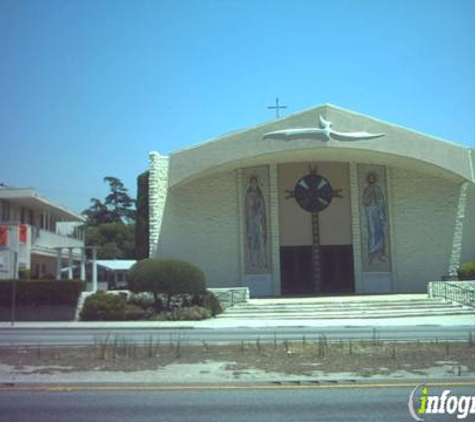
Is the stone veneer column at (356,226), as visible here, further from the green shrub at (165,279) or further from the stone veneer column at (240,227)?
the green shrub at (165,279)

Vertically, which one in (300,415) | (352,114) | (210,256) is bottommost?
(300,415)

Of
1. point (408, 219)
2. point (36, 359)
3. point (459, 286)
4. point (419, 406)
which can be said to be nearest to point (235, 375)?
point (419, 406)

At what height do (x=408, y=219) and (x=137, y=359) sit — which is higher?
(x=408, y=219)

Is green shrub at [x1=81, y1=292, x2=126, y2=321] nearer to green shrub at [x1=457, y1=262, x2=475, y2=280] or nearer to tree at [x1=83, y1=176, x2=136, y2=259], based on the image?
green shrub at [x1=457, y1=262, x2=475, y2=280]

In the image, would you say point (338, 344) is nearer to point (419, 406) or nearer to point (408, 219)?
point (419, 406)

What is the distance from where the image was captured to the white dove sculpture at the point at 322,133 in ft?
117

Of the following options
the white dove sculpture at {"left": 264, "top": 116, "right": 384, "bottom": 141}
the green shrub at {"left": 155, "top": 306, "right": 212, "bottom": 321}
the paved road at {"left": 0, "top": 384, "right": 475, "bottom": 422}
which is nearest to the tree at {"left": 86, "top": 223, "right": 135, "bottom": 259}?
the white dove sculpture at {"left": 264, "top": 116, "right": 384, "bottom": 141}

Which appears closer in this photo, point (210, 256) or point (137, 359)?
point (137, 359)

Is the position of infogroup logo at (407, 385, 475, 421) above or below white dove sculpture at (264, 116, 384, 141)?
below

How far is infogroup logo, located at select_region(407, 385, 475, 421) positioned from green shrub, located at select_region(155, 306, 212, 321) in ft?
68.2

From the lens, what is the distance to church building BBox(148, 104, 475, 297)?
36906 millimetres

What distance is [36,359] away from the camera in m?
12.7

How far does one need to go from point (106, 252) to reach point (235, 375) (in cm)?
7293

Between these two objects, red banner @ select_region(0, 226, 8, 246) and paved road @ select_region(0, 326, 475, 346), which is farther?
red banner @ select_region(0, 226, 8, 246)
